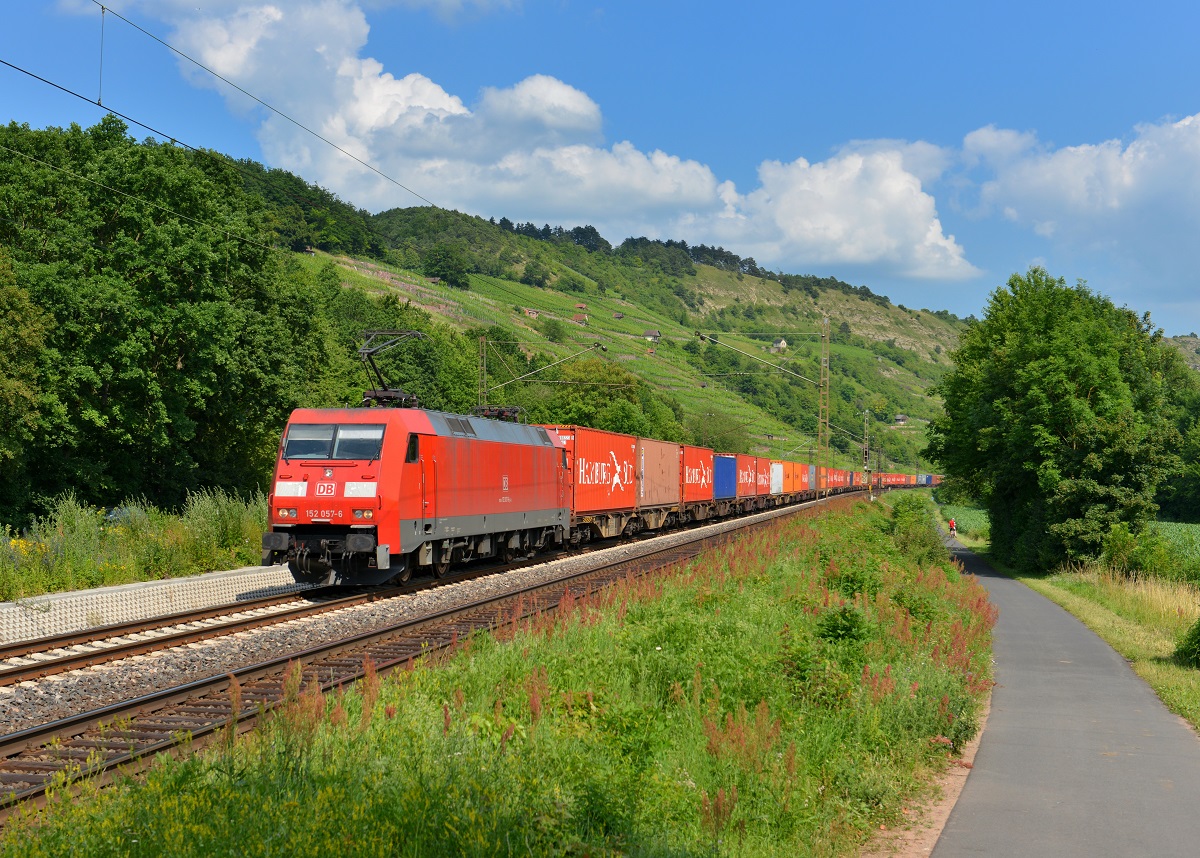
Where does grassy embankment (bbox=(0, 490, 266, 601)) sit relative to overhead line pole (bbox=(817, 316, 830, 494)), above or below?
below

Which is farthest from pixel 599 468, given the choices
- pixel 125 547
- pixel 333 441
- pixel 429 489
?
pixel 125 547

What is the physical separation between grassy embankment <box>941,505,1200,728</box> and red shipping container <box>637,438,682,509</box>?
1247 centimetres

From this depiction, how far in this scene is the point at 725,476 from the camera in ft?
170

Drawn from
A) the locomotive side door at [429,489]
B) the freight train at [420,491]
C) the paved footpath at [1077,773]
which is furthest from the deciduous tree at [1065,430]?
the locomotive side door at [429,489]

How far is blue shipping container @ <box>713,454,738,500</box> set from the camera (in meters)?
50.0

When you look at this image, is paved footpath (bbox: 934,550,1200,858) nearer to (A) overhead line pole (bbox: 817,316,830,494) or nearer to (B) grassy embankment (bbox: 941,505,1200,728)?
(B) grassy embankment (bbox: 941,505,1200,728)

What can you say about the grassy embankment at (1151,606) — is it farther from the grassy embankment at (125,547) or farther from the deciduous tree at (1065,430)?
the grassy embankment at (125,547)

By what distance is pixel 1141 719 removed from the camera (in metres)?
10.8

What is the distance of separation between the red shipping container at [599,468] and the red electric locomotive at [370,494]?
7896mm

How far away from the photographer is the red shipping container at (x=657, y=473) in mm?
36594

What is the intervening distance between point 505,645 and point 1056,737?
219 inches

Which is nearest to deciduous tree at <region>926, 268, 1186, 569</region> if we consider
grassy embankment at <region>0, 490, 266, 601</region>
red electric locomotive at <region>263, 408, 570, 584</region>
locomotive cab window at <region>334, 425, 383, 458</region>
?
red electric locomotive at <region>263, 408, 570, 584</region>

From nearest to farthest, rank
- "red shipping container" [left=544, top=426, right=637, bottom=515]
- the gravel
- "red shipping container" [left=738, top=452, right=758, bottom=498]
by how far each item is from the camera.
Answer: the gravel → "red shipping container" [left=544, top=426, right=637, bottom=515] → "red shipping container" [left=738, top=452, right=758, bottom=498]

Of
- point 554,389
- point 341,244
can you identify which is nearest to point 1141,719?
point 554,389
